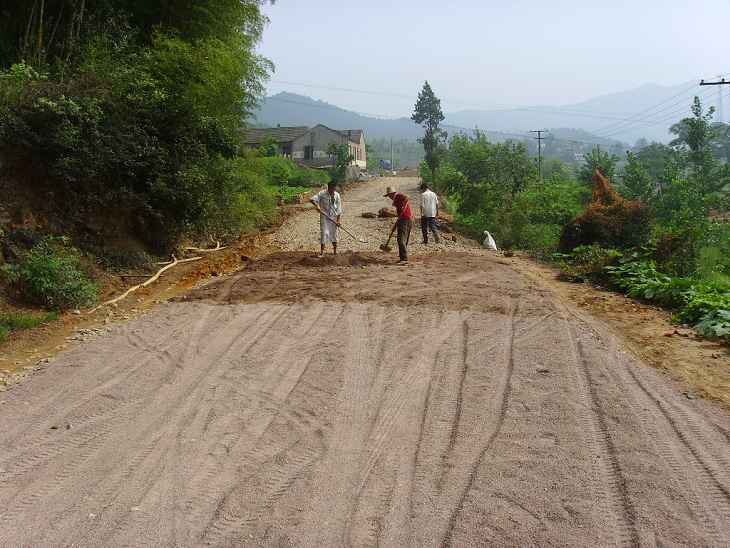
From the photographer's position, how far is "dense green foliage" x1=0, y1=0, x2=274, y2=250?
10.7m

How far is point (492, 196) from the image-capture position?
2214 cm

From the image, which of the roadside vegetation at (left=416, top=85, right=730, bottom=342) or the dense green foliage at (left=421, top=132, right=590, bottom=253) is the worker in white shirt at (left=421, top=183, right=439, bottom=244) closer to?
the roadside vegetation at (left=416, top=85, right=730, bottom=342)

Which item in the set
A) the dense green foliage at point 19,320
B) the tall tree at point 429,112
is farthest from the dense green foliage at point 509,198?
the tall tree at point 429,112

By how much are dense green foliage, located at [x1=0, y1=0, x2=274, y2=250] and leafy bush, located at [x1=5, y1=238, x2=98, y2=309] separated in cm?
186

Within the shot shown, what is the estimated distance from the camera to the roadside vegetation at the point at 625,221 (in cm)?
1023

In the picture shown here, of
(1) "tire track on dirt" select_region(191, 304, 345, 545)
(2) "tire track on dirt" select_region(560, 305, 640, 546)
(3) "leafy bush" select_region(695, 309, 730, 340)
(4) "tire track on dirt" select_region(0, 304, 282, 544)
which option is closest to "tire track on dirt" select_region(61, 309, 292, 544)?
(4) "tire track on dirt" select_region(0, 304, 282, 544)

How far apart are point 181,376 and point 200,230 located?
8.49 metres

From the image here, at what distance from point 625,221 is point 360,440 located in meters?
11.8

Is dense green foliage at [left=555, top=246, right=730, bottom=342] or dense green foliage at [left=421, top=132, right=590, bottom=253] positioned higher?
dense green foliage at [left=421, top=132, right=590, bottom=253]

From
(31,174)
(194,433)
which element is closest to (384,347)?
(194,433)

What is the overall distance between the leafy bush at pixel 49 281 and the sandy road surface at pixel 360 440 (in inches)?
66.3

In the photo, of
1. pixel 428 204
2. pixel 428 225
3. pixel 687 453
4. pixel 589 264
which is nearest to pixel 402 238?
pixel 428 204

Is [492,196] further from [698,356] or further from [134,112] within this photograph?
[698,356]

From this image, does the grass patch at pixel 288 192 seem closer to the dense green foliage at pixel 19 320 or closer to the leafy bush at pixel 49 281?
the leafy bush at pixel 49 281
